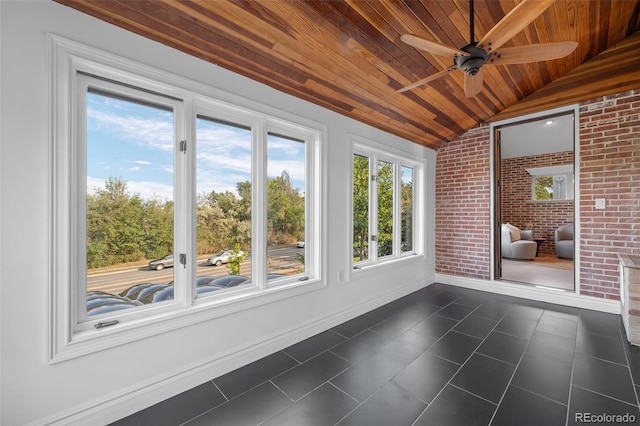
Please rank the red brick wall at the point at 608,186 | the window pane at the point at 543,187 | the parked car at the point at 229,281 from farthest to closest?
the window pane at the point at 543,187 < the red brick wall at the point at 608,186 < the parked car at the point at 229,281

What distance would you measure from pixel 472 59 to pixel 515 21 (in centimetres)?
34

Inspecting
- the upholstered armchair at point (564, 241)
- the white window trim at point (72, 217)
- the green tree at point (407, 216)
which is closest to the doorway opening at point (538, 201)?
the upholstered armchair at point (564, 241)

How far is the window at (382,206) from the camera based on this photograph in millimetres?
→ 3566

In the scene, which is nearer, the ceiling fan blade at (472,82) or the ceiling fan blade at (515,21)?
the ceiling fan blade at (515,21)

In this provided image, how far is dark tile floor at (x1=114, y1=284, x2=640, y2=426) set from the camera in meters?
1.68

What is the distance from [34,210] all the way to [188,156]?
88cm

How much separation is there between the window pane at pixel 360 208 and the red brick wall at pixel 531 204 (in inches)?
246

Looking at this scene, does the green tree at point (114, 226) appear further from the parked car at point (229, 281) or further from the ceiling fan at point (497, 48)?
the ceiling fan at point (497, 48)

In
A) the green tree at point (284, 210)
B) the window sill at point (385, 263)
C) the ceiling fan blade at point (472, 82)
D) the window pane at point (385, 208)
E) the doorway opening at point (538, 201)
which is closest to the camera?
the ceiling fan blade at point (472, 82)

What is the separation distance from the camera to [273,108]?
2461 millimetres

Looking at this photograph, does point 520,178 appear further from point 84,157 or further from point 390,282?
point 84,157

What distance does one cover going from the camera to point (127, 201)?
182 centimetres

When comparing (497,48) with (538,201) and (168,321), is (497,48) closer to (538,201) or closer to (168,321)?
(168,321)

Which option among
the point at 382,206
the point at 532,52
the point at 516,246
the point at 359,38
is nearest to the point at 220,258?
the point at 359,38
